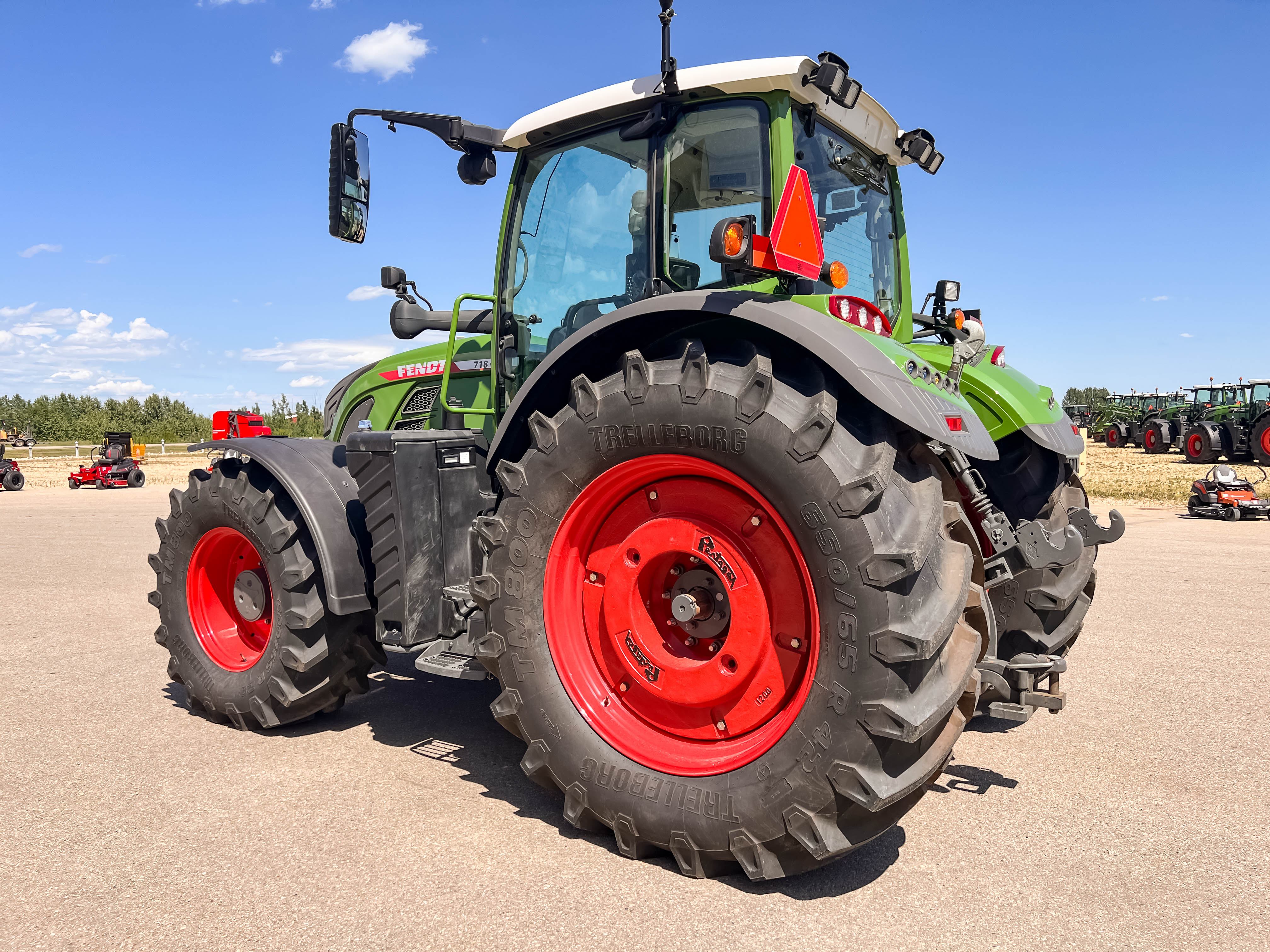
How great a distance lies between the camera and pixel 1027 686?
321 centimetres

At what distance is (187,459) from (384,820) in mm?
36322

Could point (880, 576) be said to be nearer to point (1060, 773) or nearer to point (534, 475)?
point (534, 475)

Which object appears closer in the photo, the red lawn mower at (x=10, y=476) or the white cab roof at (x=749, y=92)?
the white cab roof at (x=749, y=92)

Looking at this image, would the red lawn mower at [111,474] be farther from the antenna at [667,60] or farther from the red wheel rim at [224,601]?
the antenna at [667,60]

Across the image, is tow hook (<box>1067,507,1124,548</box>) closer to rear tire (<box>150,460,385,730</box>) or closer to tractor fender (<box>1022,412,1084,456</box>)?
tractor fender (<box>1022,412,1084,456</box>)

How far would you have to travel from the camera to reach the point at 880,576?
224cm

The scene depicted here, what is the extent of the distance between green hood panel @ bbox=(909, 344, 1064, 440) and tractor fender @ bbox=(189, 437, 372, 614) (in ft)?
Answer: 8.65

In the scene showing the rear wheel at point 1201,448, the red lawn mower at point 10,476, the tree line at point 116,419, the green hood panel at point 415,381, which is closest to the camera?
the green hood panel at point 415,381

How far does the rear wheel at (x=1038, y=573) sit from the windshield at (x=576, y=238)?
6.34 feet

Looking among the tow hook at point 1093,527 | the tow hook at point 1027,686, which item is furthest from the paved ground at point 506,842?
the tow hook at point 1093,527

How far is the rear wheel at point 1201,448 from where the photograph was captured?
23.5m

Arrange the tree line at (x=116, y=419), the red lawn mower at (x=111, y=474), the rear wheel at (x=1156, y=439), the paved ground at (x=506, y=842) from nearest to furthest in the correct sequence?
the paved ground at (x=506, y=842) → the red lawn mower at (x=111, y=474) → the rear wheel at (x=1156, y=439) → the tree line at (x=116, y=419)

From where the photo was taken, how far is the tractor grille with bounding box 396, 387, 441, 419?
4258mm

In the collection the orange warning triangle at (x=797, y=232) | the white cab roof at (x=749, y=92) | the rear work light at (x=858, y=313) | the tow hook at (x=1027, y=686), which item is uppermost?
the white cab roof at (x=749, y=92)
